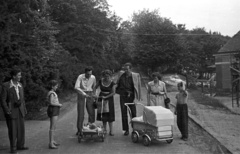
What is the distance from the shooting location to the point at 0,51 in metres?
10.1

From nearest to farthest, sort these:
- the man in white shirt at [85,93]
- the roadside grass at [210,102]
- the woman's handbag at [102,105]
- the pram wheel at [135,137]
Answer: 1. the pram wheel at [135,137]
2. the man in white shirt at [85,93]
3. the woman's handbag at [102,105]
4. the roadside grass at [210,102]

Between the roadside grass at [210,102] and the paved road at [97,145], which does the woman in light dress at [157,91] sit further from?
the roadside grass at [210,102]

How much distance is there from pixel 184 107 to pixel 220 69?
113 feet

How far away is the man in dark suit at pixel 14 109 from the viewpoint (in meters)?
6.35

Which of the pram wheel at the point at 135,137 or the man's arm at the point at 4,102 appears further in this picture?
the pram wheel at the point at 135,137

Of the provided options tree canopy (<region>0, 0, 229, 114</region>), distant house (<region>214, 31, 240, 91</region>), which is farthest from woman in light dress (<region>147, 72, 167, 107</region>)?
distant house (<region>214, 31, 240, 91</region>)

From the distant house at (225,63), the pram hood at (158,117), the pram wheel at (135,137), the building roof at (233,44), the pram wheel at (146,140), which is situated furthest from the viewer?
the distant house at (225,63)

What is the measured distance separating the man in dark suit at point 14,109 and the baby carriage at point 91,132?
1413 mm

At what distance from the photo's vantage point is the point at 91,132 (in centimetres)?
706

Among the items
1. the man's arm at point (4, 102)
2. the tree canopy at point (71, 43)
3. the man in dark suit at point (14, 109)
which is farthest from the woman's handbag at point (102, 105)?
the tree canopy at point (71, 43)

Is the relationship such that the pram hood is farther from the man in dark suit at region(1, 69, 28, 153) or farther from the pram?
the man in dark suit at region(1, 69, 28, 153)

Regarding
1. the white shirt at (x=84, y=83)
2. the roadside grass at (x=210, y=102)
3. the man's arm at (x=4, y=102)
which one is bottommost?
the roadside grass at (x=210, y=102)

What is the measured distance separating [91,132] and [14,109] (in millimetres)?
1913

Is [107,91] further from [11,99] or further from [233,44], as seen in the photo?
[233,44]
